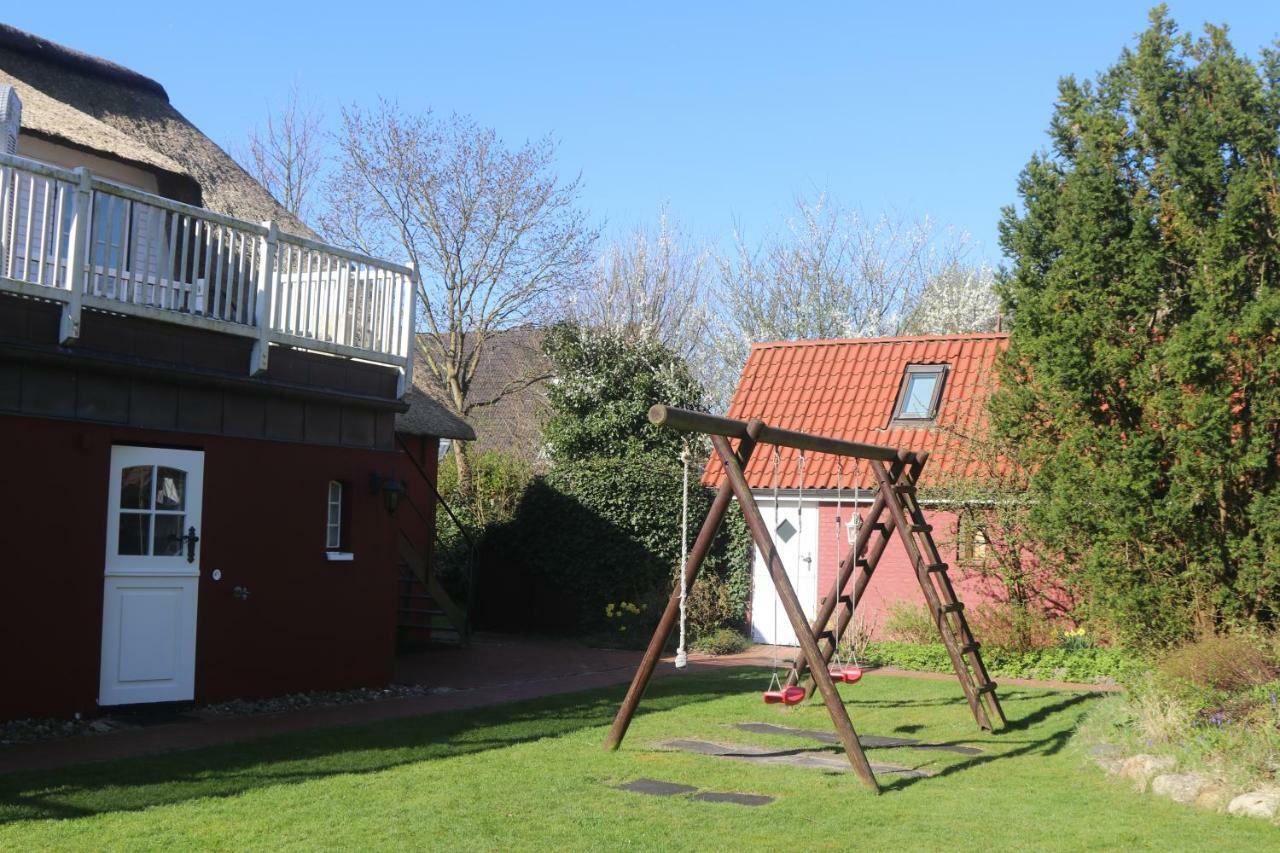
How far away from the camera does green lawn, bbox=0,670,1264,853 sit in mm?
6527

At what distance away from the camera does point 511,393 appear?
2912 centimetres

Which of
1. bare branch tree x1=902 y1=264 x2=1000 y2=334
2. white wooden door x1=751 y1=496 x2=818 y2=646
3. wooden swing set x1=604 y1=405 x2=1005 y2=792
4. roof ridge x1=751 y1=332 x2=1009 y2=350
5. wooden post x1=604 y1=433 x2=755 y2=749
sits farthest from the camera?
bare branch tree x1=902 y1=264 x2=1000 y2=334

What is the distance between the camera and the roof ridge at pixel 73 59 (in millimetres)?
15461

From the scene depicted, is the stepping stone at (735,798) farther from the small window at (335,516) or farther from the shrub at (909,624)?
the shrub at (909,624)

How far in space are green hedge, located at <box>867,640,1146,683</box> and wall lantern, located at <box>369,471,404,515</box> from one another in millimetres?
6850

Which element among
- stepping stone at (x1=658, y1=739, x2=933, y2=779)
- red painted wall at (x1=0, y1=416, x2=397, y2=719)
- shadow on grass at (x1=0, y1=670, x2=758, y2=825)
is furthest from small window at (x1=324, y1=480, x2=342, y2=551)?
stepping stone at (x1=658, y1=739, x2=933, y2=779)

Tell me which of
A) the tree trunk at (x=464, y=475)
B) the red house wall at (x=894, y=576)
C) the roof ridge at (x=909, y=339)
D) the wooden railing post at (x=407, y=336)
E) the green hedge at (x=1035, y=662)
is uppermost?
the roof ridge at (x=909, y=339)

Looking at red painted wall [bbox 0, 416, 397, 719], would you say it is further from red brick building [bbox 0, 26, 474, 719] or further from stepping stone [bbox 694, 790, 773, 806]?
stepping stone [bbox 694, 790, 773, 806]

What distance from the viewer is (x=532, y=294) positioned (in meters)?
27.8

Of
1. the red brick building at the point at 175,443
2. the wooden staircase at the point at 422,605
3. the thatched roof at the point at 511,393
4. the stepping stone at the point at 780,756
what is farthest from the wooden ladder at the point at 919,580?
the thatched roof at the point at 511,393

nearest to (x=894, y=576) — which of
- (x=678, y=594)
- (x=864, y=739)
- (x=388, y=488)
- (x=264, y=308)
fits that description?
(x=864, y=739)

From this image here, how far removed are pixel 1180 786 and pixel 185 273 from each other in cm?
859

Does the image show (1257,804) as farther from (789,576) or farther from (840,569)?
(789,576)

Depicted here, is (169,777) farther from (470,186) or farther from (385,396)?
(470,186)
